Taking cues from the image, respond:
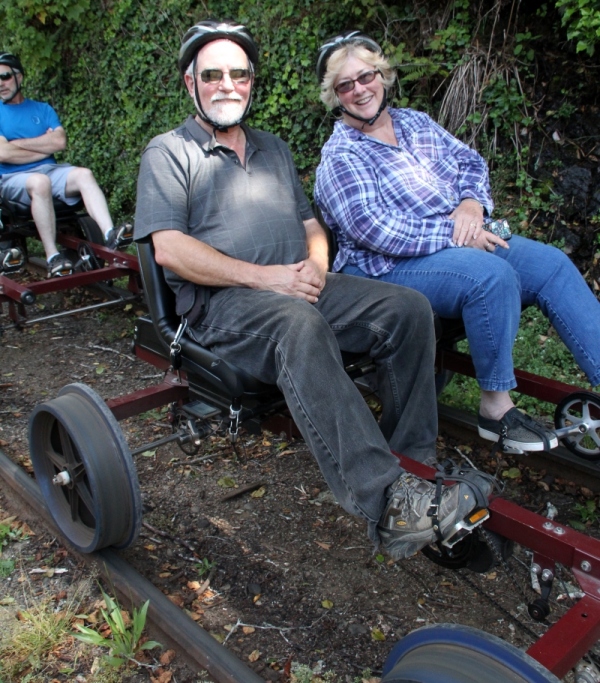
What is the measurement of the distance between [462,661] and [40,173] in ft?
17.0

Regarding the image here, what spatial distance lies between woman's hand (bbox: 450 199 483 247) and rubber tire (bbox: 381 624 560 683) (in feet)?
6.06

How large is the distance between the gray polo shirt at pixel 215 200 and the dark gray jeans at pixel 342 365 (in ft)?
0.80

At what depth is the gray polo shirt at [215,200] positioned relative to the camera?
9.46ft

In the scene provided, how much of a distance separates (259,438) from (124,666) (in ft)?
5.62

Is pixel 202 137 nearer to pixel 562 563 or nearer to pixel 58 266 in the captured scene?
pixel 562 563

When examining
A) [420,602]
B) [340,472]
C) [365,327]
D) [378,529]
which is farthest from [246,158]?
[420,602]

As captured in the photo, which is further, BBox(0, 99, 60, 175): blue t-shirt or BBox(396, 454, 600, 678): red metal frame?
BBox(0, 99, 60, 175): blue t-shirt

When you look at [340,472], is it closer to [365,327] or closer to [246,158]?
[365,327]

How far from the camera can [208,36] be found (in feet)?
9.62

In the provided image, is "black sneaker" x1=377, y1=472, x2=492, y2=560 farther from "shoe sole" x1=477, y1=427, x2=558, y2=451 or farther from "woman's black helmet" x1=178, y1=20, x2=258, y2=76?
"woman's black helmet" x1=178, y1=20, x2=258, y2=76

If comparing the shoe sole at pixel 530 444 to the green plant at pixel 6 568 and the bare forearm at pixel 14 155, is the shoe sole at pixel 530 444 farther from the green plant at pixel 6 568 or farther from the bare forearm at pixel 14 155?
the bare forearm at pixel 14 155

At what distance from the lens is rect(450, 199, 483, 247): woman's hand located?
323cm

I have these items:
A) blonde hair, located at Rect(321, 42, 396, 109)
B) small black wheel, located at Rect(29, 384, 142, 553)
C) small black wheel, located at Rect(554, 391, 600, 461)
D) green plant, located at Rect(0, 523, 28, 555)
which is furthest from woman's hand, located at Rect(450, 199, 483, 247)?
green plant, located at Rect(0, 523, 28, 555)

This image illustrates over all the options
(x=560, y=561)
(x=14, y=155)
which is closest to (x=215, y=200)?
(x=560, y=561)
